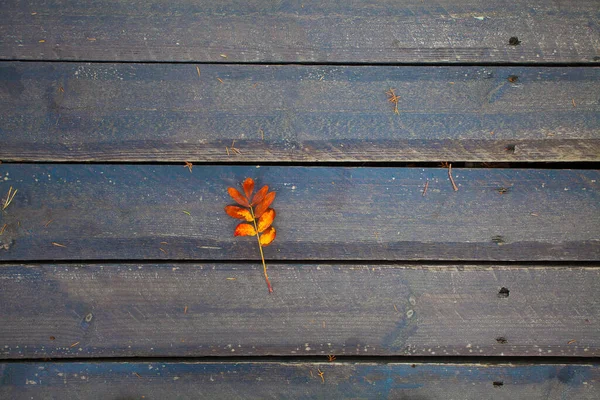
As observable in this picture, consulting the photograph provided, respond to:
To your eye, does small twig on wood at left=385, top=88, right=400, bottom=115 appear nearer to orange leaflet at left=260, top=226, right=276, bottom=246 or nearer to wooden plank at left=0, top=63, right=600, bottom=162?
wooden plank at left=0, top=63, right=600, bottom=162

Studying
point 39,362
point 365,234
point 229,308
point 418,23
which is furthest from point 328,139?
point 39,362

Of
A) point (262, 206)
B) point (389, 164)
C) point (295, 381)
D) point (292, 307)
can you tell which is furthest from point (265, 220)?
point (295, 381)

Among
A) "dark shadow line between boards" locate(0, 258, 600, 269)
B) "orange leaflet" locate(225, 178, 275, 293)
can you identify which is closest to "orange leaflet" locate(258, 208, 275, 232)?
"orange leaflet" locate(225, 178, 275, 293)

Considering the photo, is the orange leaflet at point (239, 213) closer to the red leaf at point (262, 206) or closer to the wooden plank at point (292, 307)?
the red leaf at point (262, 206)

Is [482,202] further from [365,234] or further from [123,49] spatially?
[123,49]

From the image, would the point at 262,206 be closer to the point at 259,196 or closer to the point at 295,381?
the point at 259,196

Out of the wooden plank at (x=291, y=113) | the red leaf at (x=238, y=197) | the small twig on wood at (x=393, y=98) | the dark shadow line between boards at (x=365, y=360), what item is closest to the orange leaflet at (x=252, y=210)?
the red leaf at (x=238, y=197)

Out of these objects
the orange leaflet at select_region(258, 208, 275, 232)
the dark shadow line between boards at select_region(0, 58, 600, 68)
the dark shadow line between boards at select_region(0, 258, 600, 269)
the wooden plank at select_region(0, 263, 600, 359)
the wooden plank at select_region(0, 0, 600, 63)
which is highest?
the wooden plank at select_region(0, 0, 600, 63)
